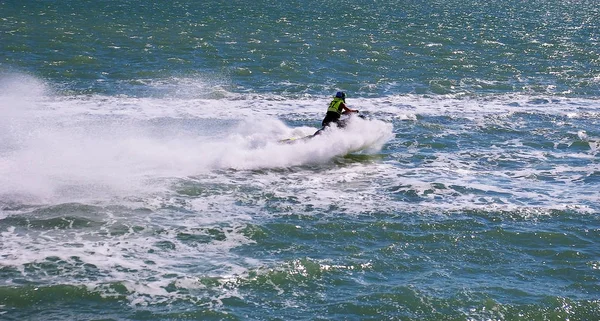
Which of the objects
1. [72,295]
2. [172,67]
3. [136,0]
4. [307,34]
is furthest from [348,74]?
[136,0]

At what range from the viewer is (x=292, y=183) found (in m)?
22.0

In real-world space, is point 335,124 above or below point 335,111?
below

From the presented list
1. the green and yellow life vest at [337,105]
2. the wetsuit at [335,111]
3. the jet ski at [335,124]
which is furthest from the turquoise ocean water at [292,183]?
the green and yellow life vest at [337,105]

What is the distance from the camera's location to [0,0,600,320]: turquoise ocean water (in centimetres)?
1498

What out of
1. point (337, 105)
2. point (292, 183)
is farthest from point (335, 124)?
point (292, 183)

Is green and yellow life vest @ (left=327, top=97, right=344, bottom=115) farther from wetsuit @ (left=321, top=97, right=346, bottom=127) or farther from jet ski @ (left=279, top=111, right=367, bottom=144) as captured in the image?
jet ski @ (left=279, top=111, right=367, bottom=144)

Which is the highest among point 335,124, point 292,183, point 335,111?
point 335,111

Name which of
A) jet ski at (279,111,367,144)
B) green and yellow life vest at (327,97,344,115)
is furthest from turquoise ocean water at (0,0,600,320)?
green and yellow life vest at (327,97,344,115)

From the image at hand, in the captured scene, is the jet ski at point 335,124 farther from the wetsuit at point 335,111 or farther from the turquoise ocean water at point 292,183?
the turquoise ocean water at point 292,183

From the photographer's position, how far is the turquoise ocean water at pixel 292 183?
14977 mm

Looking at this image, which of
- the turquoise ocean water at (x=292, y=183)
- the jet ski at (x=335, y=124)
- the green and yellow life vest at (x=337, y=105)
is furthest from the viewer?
the green and yellow life vest at (x=337, y=105)

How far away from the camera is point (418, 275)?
52.3 feet

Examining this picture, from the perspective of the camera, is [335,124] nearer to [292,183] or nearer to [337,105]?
[337,105]

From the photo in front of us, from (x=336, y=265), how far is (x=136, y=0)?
5620 cm
